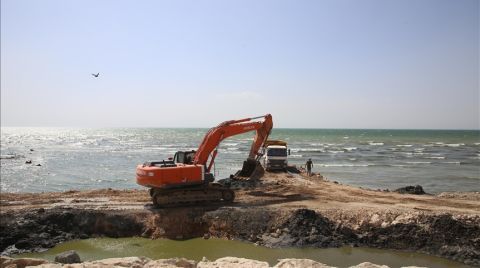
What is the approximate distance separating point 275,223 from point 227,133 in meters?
4.83

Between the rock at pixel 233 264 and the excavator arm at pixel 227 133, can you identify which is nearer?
the rock at pixel 233 264

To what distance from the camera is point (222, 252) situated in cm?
1234

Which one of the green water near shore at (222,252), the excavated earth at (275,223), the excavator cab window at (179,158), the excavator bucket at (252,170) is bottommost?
the green water near shore at (222,252)

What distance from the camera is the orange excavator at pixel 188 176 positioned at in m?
14.9

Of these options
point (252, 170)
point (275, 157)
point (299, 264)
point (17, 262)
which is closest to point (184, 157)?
point (252, 170)

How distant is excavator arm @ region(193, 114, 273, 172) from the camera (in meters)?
16.3

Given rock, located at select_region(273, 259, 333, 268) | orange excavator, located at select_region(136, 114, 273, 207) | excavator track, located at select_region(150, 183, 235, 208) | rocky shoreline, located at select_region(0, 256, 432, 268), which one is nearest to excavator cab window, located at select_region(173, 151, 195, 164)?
orange excavator, located at select_region(136, 114, 273, 207)

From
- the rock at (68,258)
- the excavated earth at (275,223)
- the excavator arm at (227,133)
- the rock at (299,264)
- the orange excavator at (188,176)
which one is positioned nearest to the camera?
the rock at (299,264)

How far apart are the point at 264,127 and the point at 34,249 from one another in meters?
10.8

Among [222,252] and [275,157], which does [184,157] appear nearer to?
[222,252]

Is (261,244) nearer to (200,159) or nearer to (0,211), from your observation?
(200,159)

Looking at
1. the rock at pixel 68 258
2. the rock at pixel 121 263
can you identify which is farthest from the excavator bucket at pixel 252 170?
the rock at pixel 121 263

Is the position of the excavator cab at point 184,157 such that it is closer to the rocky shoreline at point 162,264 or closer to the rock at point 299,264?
the rocky shoreline at point 162,264

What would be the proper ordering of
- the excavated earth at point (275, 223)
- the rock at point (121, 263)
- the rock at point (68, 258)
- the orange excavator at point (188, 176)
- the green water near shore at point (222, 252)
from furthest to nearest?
the orange excavator at point (188, 176)
the excavated earth at point (275, 223)
the green water near shore at point (222, 252)
the rock at point (68, 258)
the rock at point (121, 263)
